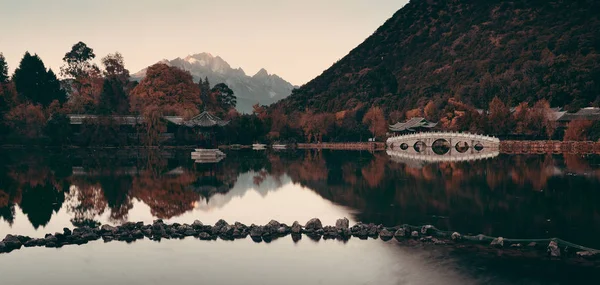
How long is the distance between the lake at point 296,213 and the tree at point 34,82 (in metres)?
37.1

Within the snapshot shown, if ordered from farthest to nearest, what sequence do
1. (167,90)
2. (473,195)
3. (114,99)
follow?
(167,90), (114,99), (473,195)

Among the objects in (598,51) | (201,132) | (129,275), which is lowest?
(129,275)

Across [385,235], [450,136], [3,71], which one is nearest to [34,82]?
[3,71]

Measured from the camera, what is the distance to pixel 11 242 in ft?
64.2

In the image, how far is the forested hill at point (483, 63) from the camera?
96.6 m

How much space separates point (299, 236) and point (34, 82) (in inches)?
3068

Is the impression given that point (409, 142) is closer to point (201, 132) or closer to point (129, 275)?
point (201, 132)

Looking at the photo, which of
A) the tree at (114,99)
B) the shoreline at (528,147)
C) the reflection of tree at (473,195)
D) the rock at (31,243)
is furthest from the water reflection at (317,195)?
the tree at (114,99)

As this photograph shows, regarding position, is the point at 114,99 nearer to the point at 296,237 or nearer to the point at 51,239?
the point at 51,239

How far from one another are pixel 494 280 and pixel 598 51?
4429 inches

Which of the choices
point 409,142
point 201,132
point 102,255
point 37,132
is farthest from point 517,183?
point 37,132

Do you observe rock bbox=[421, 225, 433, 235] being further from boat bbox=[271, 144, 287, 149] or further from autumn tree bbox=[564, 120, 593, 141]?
boat bbox=[271, 144, 287, 149]

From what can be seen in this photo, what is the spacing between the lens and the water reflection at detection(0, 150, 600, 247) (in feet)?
79.5

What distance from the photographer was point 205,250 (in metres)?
19.2
